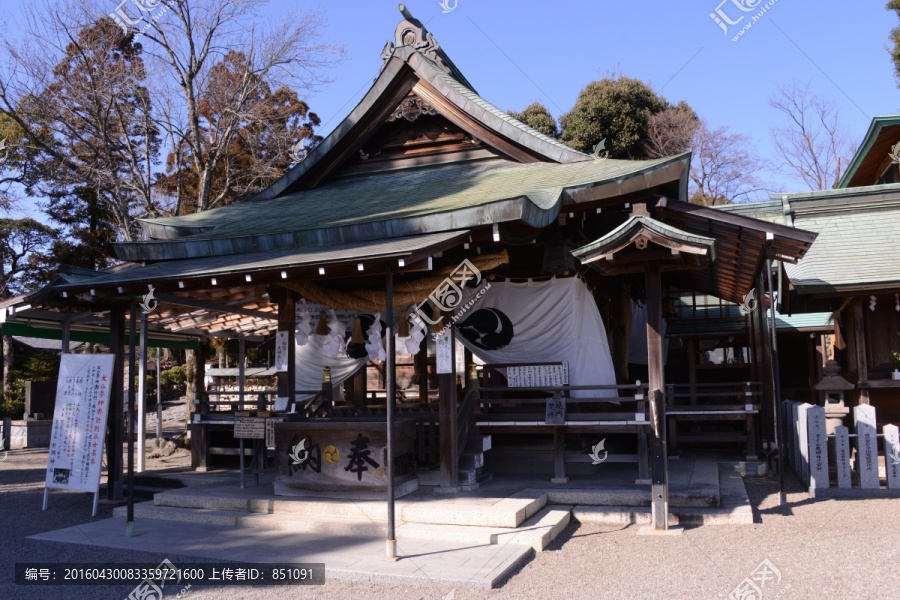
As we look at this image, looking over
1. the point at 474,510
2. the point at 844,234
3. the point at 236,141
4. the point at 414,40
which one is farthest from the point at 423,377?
the point at 236,141

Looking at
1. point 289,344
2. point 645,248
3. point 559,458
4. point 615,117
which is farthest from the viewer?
point 615,117

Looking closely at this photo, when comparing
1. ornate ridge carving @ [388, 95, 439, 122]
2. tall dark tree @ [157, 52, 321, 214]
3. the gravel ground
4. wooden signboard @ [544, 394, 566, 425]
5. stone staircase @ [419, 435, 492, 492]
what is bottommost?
the gravel ground

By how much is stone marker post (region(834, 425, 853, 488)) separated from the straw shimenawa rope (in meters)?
4.99

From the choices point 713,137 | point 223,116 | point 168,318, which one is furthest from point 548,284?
point 713,137

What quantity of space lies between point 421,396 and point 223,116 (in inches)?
511

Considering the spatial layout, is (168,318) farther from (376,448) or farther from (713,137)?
(713,137)

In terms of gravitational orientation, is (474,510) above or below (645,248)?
below

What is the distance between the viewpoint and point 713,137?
29.5m

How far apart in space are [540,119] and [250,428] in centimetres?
2383

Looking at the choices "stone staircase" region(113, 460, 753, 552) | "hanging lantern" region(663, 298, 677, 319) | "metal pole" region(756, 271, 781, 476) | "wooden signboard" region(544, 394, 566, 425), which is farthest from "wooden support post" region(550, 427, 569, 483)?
"hanging lantern" region(663, 298, 677, 319)

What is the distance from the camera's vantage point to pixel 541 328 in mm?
9477

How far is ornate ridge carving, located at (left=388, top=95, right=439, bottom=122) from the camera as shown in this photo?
1119 cm

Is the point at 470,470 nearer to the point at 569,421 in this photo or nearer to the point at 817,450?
the point at 569,421

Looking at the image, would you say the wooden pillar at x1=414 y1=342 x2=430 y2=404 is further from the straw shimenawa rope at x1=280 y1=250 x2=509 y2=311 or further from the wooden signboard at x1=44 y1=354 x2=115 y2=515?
the wooden signboard at x1=44 y1=354 x2=115 y2=515
